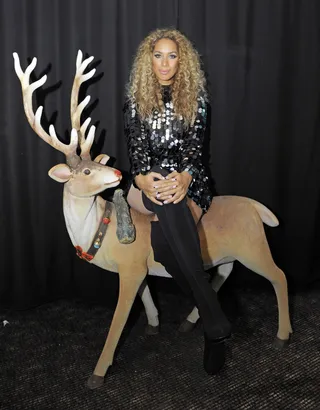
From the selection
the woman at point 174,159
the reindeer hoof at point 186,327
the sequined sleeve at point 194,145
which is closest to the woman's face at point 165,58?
the woman at point 174,159

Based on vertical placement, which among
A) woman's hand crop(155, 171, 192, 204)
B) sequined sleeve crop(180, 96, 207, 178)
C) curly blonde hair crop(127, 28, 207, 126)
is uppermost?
curly blonde hair crop(127, 28, 207, 126)

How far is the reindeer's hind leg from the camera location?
1885 mm

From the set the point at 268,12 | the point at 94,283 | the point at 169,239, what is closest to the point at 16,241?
the point at 94,283

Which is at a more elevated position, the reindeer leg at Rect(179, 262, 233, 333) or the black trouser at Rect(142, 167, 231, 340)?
the black trouser at Rect(142, 167, 231, 340)

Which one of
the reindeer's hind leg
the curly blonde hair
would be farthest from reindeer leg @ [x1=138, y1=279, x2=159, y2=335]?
the curly blonde hair

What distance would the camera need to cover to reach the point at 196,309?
7.03 ft

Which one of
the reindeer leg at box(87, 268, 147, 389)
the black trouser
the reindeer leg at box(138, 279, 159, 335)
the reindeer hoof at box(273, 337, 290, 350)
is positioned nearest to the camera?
the black trouser

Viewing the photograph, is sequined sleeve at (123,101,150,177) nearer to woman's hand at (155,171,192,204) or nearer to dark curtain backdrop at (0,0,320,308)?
woman's hand at (155,171,192,204)

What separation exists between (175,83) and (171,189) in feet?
1.61

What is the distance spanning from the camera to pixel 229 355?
1.93 meters

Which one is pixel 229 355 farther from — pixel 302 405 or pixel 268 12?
pixel 268 12

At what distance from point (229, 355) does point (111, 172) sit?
0.94 metres

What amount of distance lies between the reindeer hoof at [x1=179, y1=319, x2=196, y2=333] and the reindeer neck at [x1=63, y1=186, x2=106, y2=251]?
2.23 feet

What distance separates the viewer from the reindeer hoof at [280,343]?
1.98m
